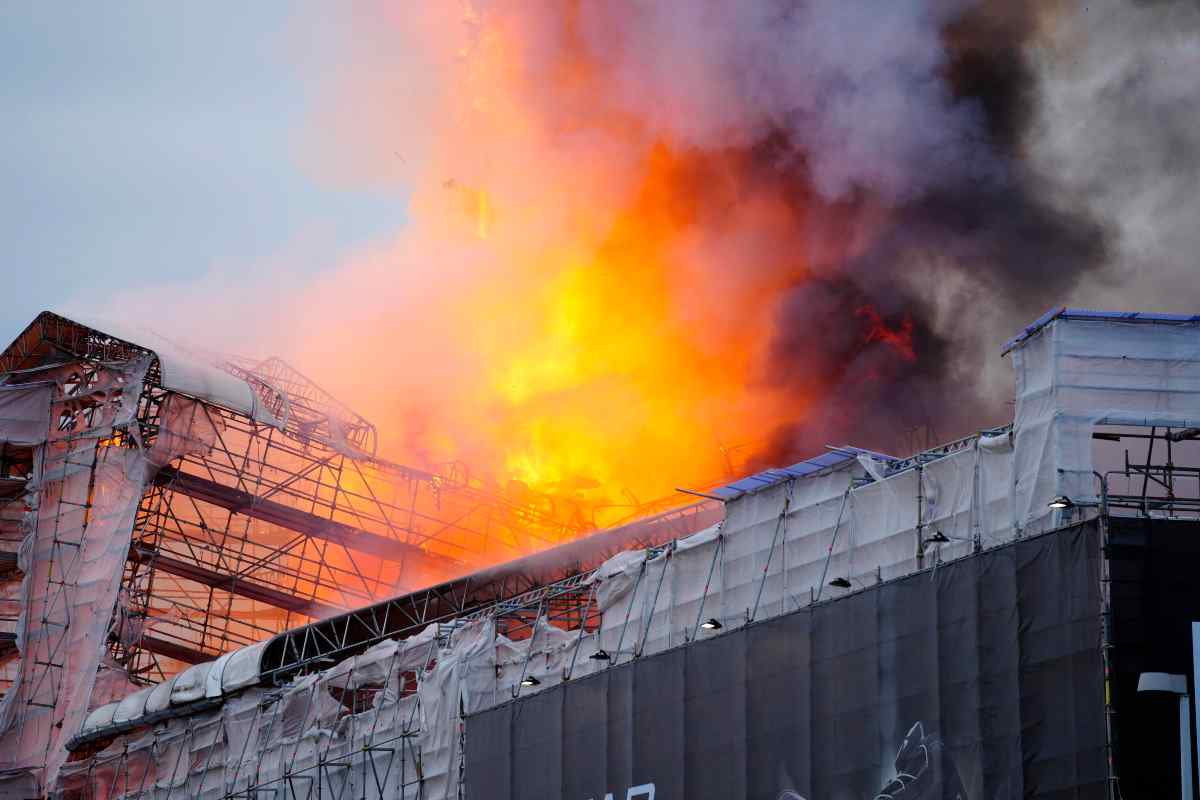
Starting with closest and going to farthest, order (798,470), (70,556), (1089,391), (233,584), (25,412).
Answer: (1089,391) < (798,470) < (70,556) < (25,412) < (233,584)

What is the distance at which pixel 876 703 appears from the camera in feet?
102

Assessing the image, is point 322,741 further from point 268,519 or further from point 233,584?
point 268,519

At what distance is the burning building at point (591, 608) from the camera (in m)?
27.9

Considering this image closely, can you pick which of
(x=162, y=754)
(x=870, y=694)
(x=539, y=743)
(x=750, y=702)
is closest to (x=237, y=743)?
(x=162, y=754)

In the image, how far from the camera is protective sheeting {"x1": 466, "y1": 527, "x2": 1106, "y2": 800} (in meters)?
27.2

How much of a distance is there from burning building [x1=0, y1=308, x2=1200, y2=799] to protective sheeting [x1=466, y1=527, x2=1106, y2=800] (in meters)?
0.06

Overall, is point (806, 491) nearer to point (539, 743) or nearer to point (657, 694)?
point (657, 694)

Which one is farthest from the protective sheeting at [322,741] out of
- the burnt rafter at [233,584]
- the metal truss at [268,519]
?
the burnt rafter at [233,584]

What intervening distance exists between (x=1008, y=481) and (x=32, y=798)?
39.9 metres

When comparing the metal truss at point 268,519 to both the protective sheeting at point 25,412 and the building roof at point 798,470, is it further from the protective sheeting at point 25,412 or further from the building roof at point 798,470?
the building roof at point 798,470

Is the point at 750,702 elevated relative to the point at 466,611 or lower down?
lower down

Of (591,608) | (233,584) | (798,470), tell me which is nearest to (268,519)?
(233,584)

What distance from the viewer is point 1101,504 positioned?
2725 centimetres

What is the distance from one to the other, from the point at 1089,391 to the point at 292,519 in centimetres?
3964
